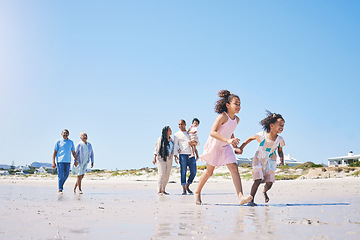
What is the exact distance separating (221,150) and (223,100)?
3.18 ft

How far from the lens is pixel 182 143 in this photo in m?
11.1

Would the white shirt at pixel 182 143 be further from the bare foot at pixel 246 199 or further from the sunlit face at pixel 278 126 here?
the bare foot at pixel 246 199

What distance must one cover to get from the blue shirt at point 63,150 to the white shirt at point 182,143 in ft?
10.9

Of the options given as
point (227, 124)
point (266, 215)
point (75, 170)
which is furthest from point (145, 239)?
point (75, 170)

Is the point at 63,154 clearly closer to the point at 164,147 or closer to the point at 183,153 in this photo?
the point at 164,147

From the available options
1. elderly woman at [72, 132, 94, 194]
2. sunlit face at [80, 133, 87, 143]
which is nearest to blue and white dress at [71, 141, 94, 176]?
elderly woman at [72, 132, 94, 194]

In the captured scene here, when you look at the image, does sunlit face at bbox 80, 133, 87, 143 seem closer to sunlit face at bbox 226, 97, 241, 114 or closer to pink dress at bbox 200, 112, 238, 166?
pink dress at bbox 200, 112, 238, 166

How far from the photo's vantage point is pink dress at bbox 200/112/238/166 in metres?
6.81

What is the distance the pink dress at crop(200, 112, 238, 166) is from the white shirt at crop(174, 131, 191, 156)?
162 inches

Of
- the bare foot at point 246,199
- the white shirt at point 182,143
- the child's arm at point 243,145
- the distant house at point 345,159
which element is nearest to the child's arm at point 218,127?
the child's arm at point 243,145

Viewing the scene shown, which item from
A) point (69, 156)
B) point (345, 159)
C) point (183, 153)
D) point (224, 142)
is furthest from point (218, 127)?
point (345, 159)

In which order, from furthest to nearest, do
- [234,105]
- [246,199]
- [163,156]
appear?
[163,156] < [234,105] < [246,199]

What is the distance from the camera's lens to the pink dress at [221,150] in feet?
22.3

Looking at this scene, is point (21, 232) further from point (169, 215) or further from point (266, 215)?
point (266, 215)
